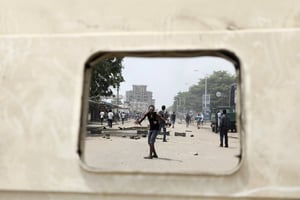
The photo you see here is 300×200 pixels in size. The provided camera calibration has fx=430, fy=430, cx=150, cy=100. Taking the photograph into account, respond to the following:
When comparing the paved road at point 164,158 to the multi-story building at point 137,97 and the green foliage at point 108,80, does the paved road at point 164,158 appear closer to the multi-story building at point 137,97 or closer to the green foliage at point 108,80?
the green foliage at point 108,80

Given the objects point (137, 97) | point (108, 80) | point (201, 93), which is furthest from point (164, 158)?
point (201, 93)

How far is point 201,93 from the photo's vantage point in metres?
55.7

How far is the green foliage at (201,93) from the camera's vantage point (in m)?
44.1

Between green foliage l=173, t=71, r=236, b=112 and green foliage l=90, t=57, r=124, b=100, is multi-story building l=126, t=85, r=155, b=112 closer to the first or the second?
green foliage l=173, t=71, r=236, b=112

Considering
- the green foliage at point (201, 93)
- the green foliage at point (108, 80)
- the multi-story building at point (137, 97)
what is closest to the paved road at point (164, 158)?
the green foliage at point (108, 80)

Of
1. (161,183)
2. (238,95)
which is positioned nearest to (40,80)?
(161,183)

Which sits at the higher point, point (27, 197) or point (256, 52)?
point (256, 52)

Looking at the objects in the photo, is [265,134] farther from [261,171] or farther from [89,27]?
[89,27]

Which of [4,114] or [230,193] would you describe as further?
[4,114]

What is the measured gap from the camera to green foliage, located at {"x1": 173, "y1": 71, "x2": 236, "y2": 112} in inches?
1736

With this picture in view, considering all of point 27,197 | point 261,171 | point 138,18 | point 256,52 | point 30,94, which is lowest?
point 27,197

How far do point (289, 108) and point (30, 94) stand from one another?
37.7 inches

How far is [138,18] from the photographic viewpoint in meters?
1.61

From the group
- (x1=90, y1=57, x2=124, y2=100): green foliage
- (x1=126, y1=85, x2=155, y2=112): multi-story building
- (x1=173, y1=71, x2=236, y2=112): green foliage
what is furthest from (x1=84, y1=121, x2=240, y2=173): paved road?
(x1=126, y1=85, x2=155, y2=112): multi-story building
